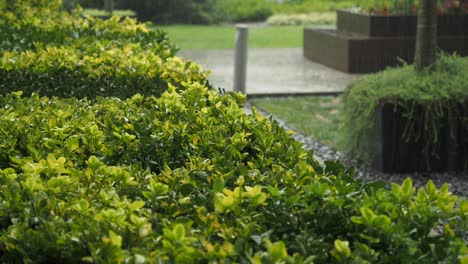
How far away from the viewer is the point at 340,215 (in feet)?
9.04

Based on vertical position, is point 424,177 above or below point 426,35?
below

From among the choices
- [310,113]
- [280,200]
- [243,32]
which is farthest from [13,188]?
[243,32]

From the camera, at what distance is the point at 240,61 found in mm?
12602

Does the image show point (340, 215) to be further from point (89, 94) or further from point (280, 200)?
point (89, 94)

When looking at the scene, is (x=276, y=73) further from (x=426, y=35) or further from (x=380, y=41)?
(x=426, y=35)

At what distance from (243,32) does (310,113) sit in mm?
2003

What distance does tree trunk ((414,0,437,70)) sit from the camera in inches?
333

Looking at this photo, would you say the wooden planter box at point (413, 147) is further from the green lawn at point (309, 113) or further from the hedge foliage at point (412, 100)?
the green lawn at point (309, 113)

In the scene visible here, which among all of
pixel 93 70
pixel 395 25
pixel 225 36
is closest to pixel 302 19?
pixel 225 36

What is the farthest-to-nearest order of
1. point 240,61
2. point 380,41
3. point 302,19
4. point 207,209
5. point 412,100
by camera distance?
point 302,19 < point 380,41 < point 240,61 < point 412,100 < point 207,209

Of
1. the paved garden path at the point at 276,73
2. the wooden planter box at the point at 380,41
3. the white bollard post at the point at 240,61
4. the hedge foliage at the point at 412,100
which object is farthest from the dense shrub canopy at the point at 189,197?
the wooden planter box at the point at 380,41

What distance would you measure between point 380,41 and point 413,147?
7184 millimetres

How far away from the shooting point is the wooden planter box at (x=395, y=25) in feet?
49.5

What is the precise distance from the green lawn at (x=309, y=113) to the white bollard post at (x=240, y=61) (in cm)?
40
